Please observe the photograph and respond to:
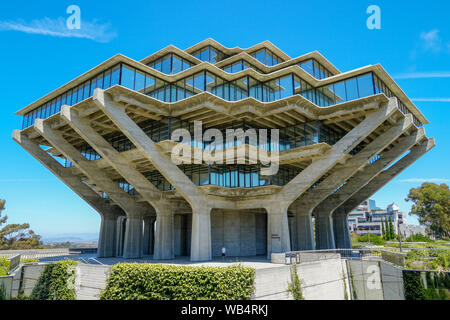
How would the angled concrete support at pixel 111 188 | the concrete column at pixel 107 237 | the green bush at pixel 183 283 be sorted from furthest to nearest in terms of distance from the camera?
1. the concrete column at pixel 107 237
2. the angled concrete support at pixel 111 188
3. the green bush at pixel 183 283

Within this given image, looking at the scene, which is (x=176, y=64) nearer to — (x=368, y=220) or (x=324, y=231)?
(x=324, y=231)

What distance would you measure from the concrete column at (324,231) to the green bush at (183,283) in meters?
23.8

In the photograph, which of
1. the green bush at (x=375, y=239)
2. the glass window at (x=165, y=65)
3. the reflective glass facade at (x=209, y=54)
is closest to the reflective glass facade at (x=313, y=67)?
the reflective glass facade at (x=209, y=54)

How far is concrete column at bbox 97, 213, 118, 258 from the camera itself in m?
38.6

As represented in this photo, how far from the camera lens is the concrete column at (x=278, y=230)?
3194 centimetres

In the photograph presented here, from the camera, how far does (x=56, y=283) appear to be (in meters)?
21.5

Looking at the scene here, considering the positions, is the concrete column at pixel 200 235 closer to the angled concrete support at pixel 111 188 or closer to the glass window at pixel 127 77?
the angled concrete support at pixel 111 188

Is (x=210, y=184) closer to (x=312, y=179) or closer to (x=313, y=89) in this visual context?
(x=312, y=179)

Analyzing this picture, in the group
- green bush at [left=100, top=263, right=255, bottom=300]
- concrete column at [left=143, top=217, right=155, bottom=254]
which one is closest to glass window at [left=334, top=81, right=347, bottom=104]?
green bush at [left=100, top=263, right=255, bottom=300]

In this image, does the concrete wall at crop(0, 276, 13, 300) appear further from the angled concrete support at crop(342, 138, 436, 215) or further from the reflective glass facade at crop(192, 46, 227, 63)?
the angled concrete support at crop(342, 138, 436, 215)

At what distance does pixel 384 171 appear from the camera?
134ft

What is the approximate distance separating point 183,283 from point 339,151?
19.3 metres

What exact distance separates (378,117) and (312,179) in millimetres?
7726

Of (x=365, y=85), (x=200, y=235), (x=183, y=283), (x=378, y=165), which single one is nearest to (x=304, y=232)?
(x=378, y=165)
